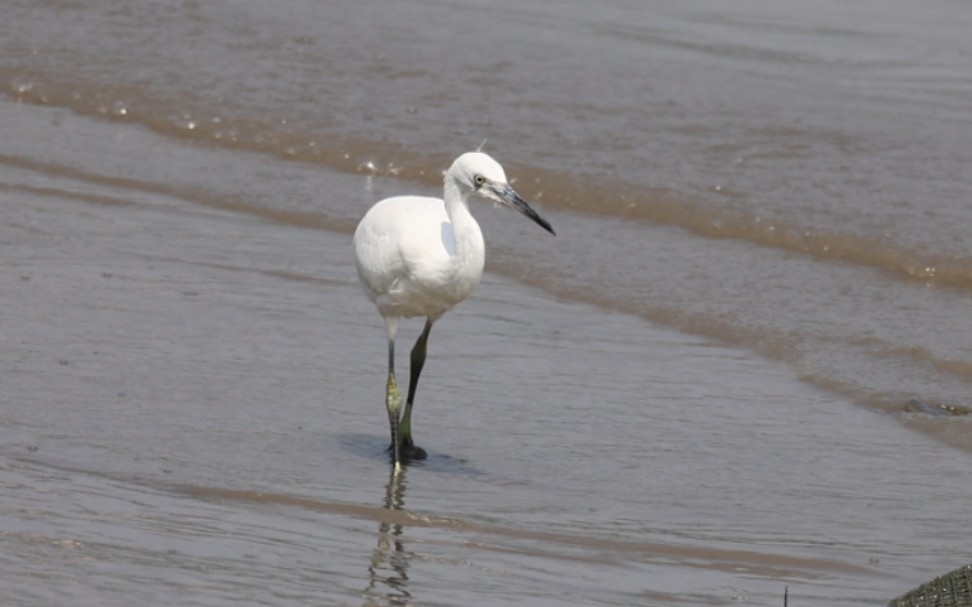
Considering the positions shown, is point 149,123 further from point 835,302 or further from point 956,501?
point 956,501

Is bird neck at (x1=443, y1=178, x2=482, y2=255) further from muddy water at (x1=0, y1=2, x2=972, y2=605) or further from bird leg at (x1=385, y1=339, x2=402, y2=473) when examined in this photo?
muddy water at (x1=0, y1=2, x2=972, y2=605)

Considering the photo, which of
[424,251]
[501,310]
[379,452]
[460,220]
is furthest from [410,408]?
[501,310]

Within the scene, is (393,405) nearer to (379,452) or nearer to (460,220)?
(379,452)

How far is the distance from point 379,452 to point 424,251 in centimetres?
73

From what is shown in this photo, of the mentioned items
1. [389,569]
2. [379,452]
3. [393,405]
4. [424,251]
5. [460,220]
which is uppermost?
[460,220]

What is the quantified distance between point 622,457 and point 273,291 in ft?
7.77

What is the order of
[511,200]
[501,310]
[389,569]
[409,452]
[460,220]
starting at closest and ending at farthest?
[389,569]
[511,200]
[460,220]
[409,452]
[501,310]

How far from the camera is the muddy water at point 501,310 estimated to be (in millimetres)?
4949

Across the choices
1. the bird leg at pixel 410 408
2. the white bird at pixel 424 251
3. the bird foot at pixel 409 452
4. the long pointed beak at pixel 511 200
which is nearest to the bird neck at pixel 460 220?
the white bird at pixel 424 251

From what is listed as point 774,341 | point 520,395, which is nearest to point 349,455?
point 520,395

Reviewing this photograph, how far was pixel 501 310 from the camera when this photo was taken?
26.0ft

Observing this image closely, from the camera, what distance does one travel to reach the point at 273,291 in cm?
779

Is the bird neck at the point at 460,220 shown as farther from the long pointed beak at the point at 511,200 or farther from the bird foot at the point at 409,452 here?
the bird foot at the point at 409,452

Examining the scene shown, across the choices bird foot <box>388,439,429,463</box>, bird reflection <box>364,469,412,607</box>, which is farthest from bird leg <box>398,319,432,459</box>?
bird reflection <box>364,469,412,607</box>
